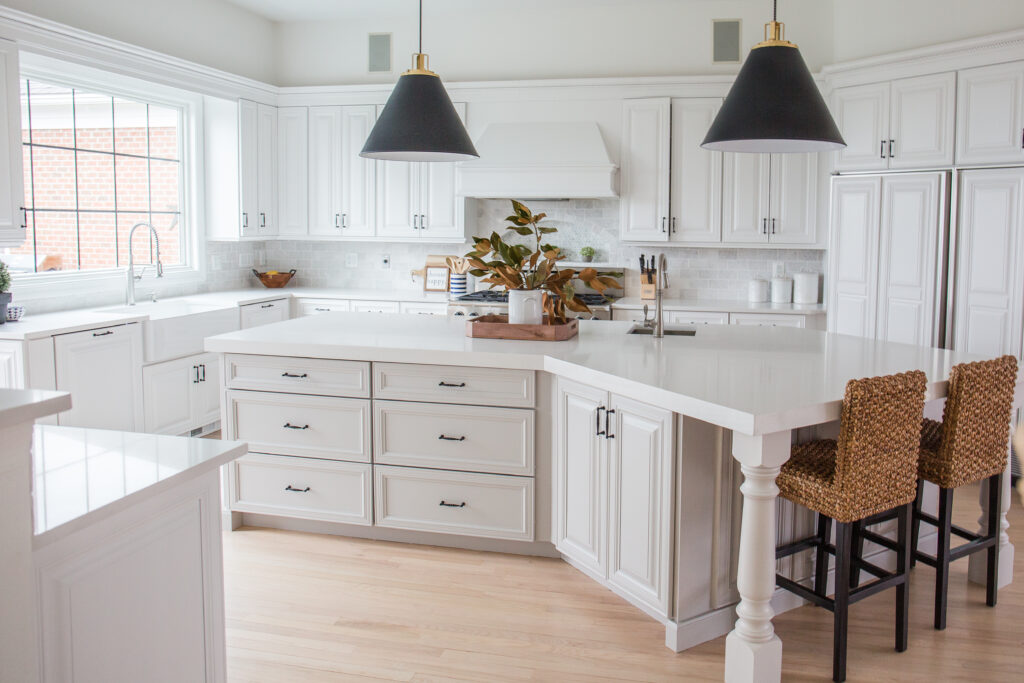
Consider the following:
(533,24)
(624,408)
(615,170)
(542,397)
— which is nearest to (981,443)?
(624,408)

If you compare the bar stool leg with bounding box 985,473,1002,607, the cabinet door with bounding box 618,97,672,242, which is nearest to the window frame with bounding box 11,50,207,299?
the cabinet door with bounding box 618,97,672,242

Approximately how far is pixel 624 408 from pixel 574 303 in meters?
0.83

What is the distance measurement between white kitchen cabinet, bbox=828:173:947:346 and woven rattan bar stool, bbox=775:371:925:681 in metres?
2.53

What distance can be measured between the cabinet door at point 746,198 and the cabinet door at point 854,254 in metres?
0.63

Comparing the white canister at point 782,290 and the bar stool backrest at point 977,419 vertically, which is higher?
the white canister at point 782,290

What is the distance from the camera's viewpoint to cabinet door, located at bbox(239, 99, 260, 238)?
6.43 meters

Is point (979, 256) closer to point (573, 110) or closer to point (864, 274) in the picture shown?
point (864, 274)

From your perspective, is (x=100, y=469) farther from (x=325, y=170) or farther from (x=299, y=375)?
(x=325, y=170)

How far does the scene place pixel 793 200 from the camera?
5996 millimetres

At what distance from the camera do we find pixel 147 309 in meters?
5.56

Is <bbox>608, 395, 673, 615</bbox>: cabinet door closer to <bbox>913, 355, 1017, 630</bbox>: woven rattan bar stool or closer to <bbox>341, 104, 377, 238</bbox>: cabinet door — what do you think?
<bbox>913, 355, 1017, 630</bbox>: woven rattan bar stool

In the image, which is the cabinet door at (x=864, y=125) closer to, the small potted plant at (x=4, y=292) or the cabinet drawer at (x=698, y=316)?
the cabinet drawer at (x=698, y=316)

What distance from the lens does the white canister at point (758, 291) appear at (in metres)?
6.29

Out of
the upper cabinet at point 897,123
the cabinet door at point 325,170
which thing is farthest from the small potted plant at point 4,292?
the upper cabinet at point 897,123
